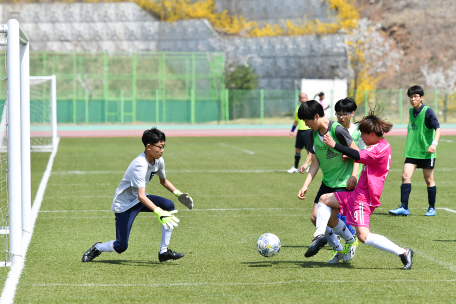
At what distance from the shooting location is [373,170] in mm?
5867

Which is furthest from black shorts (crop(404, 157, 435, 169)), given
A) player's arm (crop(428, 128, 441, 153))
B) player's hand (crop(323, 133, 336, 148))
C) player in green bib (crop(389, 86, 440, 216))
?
player's hand (crop(323, 133, 336, 148))

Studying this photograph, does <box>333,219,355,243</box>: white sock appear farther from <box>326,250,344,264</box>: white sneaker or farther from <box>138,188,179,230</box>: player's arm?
<box>138,188,179,230</box>: player's arm

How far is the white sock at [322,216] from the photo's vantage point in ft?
19.3

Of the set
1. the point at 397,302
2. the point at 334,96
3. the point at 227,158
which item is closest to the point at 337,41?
the point at 334,96

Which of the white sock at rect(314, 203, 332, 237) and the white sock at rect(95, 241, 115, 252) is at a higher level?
the white sock at rect(314, 203, 332, 237)

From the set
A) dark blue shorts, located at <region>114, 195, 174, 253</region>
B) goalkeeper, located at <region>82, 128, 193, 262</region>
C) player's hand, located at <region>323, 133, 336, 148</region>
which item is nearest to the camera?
player's hand, located at <region>323, 133, 336, 148</region>

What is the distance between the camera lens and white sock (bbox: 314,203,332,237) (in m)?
5.87

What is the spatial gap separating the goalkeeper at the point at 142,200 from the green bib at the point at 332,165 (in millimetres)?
1407

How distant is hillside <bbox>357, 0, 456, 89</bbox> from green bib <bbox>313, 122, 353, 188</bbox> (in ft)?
165

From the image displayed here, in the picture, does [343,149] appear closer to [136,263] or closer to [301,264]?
[301,264]

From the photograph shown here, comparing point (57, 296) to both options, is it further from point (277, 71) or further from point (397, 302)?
point (277, 71)

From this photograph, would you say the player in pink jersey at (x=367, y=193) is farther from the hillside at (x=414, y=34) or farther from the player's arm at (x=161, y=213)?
the hillside at (x=414, y=34)

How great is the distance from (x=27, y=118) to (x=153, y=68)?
40.4m

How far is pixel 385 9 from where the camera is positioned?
6106 centimetres
